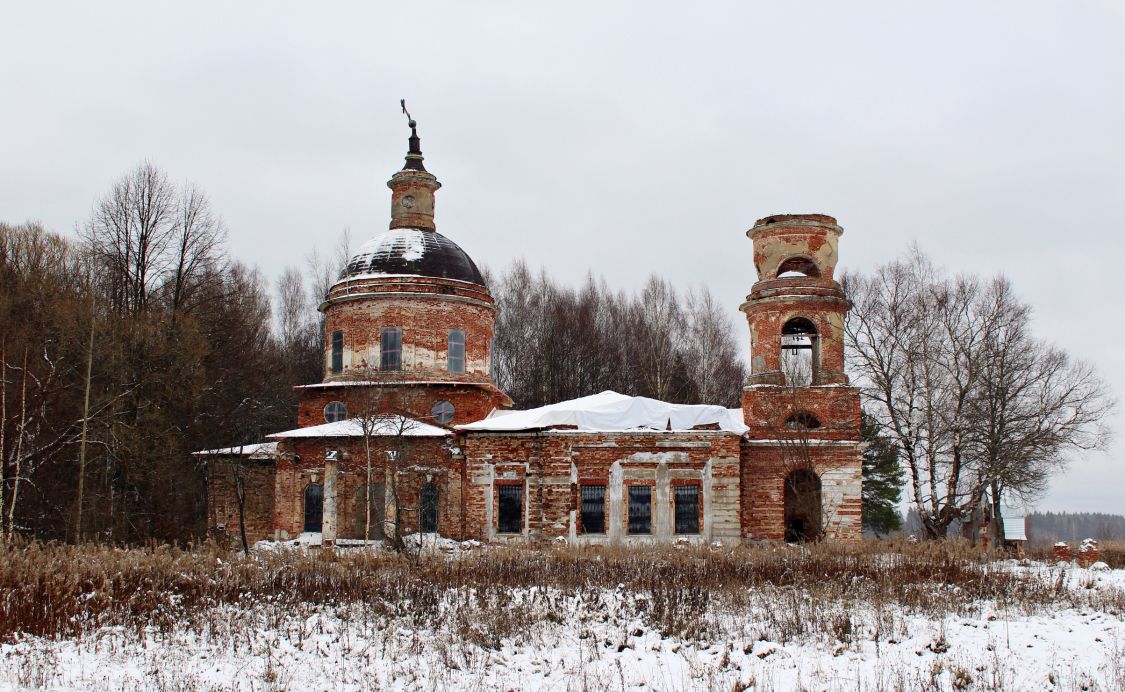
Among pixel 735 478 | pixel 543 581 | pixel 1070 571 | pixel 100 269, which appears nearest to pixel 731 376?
pixel 735 478

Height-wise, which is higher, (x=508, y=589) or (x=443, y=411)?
(x=443, y=411)

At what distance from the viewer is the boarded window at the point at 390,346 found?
2866cm

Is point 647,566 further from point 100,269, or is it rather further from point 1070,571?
point 100,269

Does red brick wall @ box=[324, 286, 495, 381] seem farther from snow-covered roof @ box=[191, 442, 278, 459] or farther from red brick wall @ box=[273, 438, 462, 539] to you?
red brick wall @ box=[273, 438, 462, 539]

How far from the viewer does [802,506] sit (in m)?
25.9

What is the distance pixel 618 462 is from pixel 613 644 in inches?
531

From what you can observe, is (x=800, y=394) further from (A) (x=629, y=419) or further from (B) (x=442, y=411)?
(B) (x=442, y=411)

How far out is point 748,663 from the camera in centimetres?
1052

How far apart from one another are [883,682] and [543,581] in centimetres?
551

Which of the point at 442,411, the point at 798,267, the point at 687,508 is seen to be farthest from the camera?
the point at 442,411

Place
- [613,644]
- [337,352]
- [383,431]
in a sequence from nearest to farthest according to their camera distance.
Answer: [613,644] < [383,431] < [337,352]

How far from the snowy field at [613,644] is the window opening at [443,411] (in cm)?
1447

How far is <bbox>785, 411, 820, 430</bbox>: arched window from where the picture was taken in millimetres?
24953

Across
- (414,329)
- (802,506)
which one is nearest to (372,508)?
(414,329)
